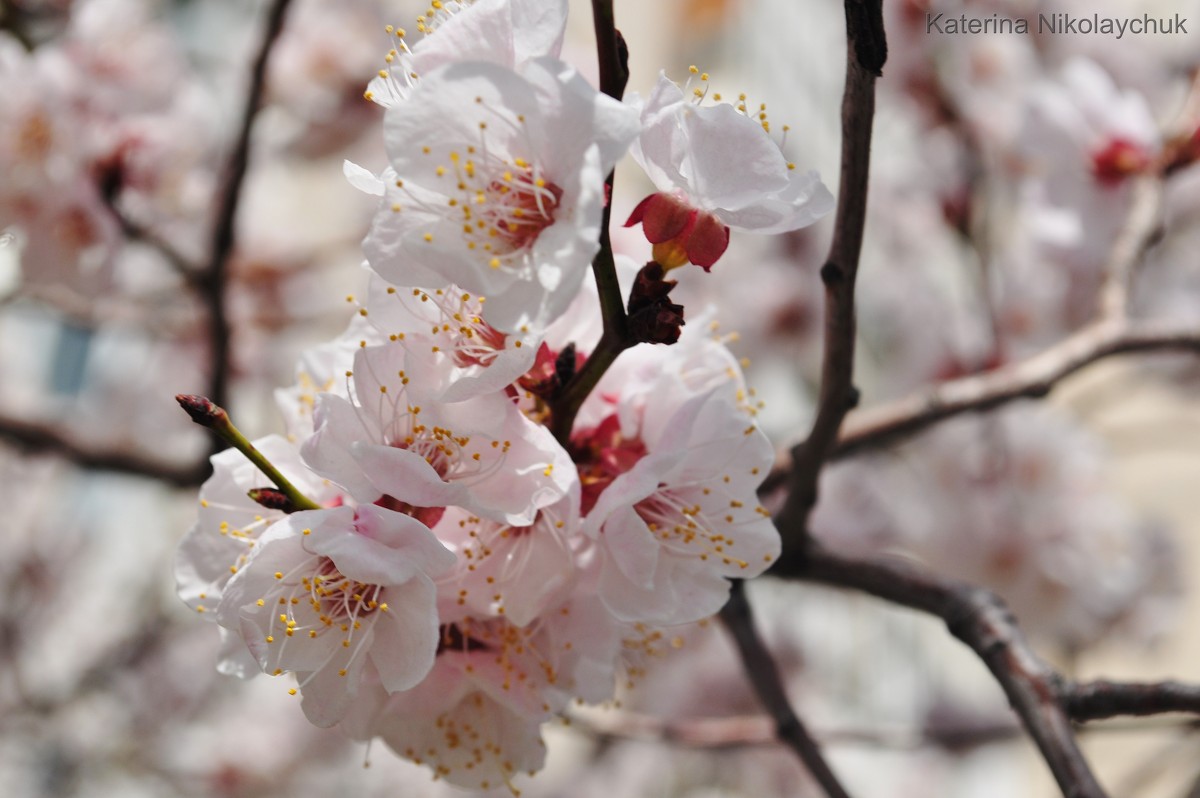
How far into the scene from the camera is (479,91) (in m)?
0.50

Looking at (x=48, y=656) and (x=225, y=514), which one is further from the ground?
Answer: (x=225, y=514)

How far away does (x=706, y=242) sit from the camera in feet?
1.82

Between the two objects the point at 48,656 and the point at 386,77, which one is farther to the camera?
the point at 48,656

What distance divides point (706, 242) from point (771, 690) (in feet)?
1.56

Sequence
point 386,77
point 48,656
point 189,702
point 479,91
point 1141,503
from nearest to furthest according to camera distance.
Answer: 1. point 479,91
2. point 386,77
3. point 189,702
4. point 48,656
5. point 1141,503

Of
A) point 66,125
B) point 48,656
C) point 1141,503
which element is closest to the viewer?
point 66,125

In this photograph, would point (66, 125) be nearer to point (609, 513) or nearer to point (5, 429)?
point (5, 429)

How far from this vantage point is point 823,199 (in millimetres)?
547

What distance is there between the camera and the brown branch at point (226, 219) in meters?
1.21

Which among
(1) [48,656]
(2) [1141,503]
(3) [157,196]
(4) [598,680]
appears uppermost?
(4) [598,680]

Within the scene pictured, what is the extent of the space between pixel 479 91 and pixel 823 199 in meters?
0.19

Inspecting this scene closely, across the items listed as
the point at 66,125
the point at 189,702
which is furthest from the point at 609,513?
the point at 189,702

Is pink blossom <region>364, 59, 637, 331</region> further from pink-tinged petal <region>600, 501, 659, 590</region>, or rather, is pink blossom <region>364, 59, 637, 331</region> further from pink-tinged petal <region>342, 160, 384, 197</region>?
pink-tinged petal <region>600, 501, 659, 590</region>

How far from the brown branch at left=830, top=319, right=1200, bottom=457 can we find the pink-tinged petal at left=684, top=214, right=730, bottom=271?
0.54 metres
